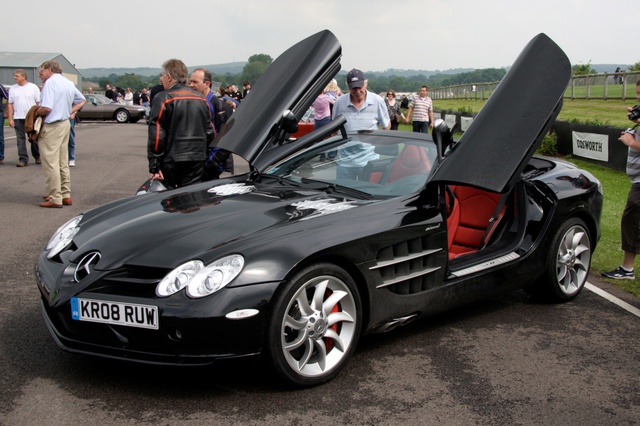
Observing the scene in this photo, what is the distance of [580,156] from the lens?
17.1m

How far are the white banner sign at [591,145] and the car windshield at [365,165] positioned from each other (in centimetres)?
1127

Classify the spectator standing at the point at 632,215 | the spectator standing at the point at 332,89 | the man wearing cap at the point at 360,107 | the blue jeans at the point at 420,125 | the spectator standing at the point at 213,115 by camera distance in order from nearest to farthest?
1. the spectator standing at the point at 632,215
2. the spectator standing at the point at 213,115
3. the man wearing cap at the point at 360,107
4. the spectator standing at the point at 332,89
5. the blue jeans at the point at 420,125

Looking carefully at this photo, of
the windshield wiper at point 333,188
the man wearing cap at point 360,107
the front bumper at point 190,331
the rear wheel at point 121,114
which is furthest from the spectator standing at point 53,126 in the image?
the rear wheel at point 121,114

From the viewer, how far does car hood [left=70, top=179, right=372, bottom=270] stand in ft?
12.9

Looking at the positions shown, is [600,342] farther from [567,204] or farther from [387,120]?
[387,120]

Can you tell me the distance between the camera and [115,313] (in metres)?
3.70

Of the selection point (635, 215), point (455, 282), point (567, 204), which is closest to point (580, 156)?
point (635, 215)

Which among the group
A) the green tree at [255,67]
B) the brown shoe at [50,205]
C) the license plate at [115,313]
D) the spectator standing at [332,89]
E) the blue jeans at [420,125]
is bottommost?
the brown shoe at [50,205]

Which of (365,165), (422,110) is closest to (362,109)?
(365,165)

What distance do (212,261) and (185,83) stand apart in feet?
12.4

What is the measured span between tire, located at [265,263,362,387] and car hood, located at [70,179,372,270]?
324 millimetres

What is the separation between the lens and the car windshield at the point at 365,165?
4992 millimetres

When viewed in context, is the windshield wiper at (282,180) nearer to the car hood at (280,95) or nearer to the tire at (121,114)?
the car hood at (280,95)

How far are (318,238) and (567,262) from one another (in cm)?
265
